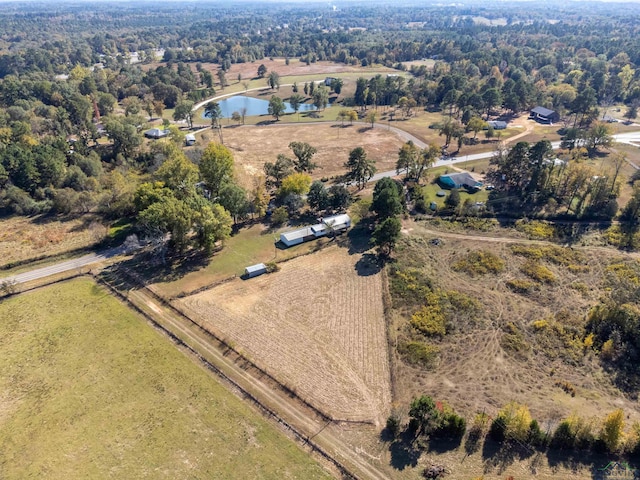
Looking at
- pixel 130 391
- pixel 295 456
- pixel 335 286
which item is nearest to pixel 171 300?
pixel 130 391

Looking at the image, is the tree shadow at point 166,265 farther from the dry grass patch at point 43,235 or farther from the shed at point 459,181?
the shed at point 459,181

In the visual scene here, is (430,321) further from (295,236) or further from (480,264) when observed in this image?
(295,236)

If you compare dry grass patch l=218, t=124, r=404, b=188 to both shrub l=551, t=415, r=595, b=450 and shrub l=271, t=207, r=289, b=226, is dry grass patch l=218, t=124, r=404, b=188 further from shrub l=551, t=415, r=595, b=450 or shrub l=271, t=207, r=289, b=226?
shrub l=551, t=415, r=595, b=450

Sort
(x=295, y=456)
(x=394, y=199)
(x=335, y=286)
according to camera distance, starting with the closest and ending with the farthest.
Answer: (x=295, y=456), (x=335, y=286), (x=394, y=199)

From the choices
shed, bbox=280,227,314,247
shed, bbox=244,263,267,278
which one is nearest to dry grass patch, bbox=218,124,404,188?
shed, bbox=280,227,314,247

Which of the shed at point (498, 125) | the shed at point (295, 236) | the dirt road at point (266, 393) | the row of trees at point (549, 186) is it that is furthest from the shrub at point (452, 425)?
the shed at point (498, 125)

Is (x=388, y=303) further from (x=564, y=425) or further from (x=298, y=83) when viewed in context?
(x=298, y=83)
